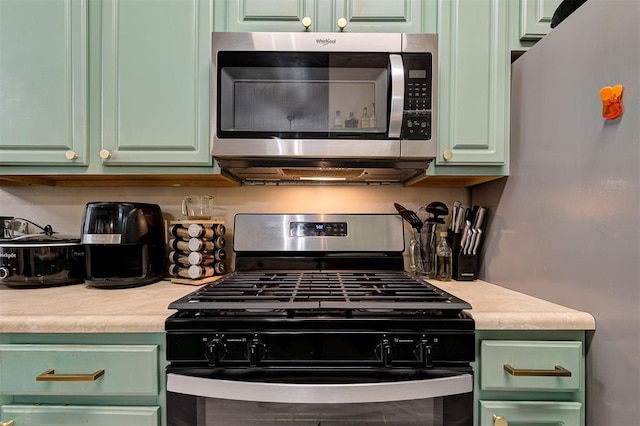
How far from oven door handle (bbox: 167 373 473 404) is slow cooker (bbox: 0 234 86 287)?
0.82 meters

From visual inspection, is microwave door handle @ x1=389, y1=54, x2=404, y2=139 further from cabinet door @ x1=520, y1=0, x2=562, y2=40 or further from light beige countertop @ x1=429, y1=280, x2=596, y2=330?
light beige countertop @ x1=429, y1=280, x2=596, y2=330

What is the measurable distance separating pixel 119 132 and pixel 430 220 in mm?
1223

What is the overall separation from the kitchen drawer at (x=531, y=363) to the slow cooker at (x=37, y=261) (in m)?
1.42

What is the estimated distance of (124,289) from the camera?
1218 mm

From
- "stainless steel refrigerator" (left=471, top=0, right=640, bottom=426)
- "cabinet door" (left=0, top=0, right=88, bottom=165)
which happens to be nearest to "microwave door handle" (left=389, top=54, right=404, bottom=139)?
"stainless steel refrigerator" (left=471, top=0, right=640, bottom=426)

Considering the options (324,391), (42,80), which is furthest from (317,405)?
(42,80)

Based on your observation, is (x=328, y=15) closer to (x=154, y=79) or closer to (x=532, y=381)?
(x=154, y=79)

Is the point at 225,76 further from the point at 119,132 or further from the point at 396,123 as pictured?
the point at 396,123

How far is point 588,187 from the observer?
2.91ft

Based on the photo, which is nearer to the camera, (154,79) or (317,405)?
(317,405)

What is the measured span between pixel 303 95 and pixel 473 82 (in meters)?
0.60

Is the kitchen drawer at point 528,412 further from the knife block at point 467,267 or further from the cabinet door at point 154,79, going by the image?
the cabinet door at point 154,79

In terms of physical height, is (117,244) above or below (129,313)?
above

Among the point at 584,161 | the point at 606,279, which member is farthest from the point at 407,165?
the point at 606,279
